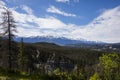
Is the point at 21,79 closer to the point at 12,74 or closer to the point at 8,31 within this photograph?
the point at 12,74

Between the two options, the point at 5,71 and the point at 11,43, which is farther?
the point at 11,43

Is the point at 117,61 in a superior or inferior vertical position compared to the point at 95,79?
superior

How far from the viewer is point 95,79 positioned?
71938 mm

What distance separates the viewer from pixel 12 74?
22.2 meters

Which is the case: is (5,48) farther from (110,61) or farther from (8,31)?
(110,61)

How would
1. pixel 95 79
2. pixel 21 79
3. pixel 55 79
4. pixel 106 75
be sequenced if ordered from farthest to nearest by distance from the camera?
pixel 95 79 < pixel 106 75 < pixel 55 79 < pixel 21 79

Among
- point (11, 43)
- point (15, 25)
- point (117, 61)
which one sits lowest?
point (117, 61)

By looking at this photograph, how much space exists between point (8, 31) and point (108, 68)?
1029 inches

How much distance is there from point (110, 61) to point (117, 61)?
3.52m

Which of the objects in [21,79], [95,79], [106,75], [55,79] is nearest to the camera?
[21,79]

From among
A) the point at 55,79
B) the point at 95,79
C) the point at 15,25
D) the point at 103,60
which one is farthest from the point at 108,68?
the point at 55,79

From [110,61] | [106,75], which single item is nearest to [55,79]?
[110,61]

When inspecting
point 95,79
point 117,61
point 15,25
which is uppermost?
point 15,25

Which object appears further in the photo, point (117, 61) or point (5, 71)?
point (117, 61)
